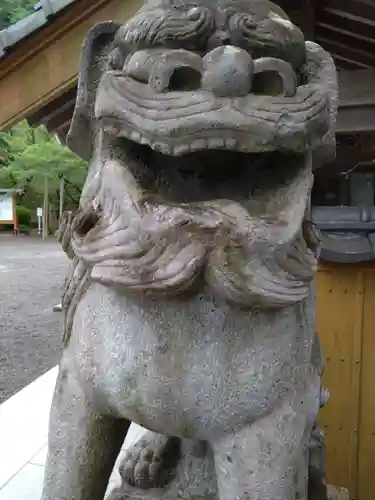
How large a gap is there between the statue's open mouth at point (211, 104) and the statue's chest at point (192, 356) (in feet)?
0.79

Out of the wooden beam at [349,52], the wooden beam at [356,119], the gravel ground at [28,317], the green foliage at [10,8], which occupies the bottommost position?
the gravel ground at [28,317]

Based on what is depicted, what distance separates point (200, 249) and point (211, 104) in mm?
194

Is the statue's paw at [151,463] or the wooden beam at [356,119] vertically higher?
the statue's paw at [151,463]

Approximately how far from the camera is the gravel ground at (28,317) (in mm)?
4410

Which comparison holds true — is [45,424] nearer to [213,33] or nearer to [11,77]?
[11,77]

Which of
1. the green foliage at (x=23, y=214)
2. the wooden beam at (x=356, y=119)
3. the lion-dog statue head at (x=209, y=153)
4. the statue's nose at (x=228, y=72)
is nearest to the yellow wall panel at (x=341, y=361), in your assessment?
the wooden beam at (x=356, y=119)

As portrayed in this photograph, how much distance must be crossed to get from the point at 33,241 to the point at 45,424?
1204 cm

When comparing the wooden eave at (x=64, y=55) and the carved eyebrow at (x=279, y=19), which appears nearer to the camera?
the carved eyebrow at (x=279, y=19)

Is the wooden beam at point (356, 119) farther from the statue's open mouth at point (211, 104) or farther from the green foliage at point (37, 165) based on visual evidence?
the green foliage at point (37, 165)

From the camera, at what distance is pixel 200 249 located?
2.52ft

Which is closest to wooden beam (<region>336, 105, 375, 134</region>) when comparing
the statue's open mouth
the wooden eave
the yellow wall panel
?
the wooden eave

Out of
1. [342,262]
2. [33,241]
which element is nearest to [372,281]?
[342,262]

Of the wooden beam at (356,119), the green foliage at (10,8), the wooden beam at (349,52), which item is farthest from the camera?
the green foliage at (10,8)

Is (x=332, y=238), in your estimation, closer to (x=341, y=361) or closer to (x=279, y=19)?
(x=341, y=361)
